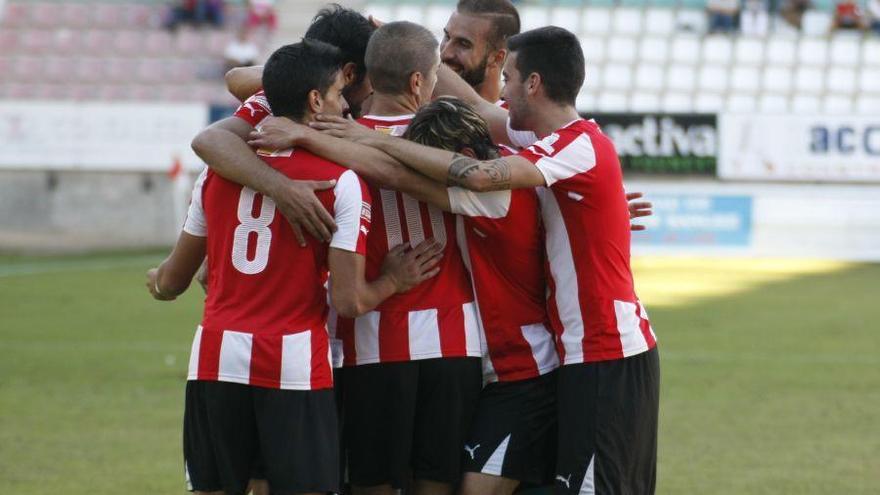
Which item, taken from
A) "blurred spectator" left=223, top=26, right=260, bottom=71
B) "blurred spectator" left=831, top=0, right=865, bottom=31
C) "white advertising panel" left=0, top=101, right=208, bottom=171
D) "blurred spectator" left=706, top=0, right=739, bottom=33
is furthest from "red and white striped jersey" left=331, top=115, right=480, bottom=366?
"blurred spectator" left=831, top=0, right=865, bottom=31

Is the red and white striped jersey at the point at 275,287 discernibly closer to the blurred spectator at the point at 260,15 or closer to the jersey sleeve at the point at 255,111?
the jersey sleeve at the point at 255,111

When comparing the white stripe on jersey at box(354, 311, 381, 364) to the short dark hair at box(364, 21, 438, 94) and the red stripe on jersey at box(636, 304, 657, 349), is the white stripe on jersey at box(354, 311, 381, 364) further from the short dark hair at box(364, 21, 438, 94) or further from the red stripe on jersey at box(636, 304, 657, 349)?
the red stripe on jersey at box(636, 304, 657, 349)

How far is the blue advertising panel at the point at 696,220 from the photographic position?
2016 cm

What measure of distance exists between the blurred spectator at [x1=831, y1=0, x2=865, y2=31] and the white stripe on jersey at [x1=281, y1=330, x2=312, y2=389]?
23.3 m

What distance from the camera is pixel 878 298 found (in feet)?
50.7

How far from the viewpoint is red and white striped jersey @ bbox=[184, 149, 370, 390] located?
4.46 metres

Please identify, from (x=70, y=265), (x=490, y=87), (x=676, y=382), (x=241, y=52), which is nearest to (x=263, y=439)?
(x=490, y=87)

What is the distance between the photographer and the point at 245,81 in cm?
530

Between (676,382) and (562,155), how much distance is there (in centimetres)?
606

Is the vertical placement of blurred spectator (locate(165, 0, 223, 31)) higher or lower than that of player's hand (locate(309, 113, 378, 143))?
lower

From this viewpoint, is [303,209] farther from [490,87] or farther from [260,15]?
[260,15]

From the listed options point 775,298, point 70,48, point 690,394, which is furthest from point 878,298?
point 70,48

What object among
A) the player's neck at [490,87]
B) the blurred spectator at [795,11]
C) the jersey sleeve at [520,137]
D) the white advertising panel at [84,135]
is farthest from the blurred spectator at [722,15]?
the jersey sleeve at [520,137]

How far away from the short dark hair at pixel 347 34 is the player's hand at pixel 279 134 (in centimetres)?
45
